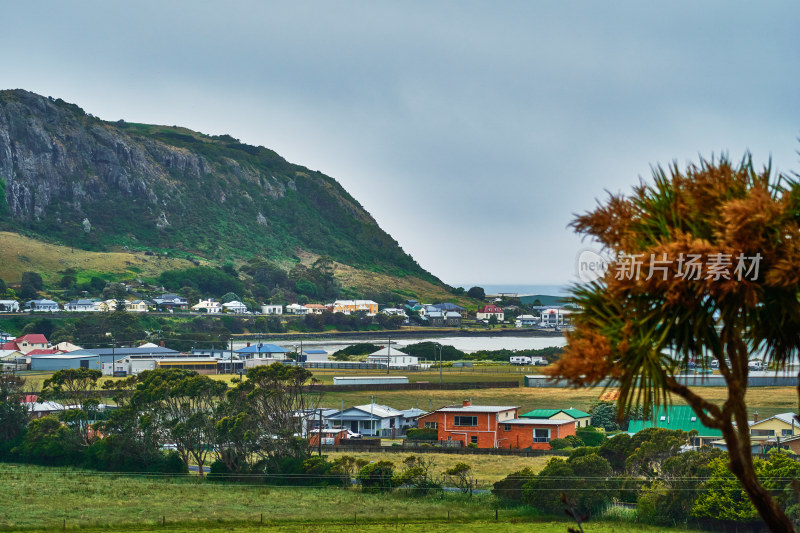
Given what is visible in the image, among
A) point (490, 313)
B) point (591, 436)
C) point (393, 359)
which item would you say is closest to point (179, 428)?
point (591, 436)

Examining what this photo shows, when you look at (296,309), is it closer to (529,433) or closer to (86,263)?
(86,263)

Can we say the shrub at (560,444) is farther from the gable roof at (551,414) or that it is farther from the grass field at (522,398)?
the grass field at (522,398)

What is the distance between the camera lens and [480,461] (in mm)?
29828

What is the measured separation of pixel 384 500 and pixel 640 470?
23.0ft

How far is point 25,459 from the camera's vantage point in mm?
31906

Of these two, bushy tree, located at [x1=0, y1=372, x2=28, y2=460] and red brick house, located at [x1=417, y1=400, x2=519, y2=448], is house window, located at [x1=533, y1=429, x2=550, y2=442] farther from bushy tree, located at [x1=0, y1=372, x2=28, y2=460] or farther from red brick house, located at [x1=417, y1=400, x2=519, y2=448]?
bushy tree, located at [x1=0, y1=372, x2=28, y2=460]

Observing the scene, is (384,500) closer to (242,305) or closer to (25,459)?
(25,459)

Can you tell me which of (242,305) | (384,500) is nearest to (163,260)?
(242,305)

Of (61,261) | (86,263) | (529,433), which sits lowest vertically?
(529,433)

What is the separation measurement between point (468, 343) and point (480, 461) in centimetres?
7189

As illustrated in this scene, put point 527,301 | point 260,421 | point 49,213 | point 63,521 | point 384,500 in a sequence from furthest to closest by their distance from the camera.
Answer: point 527,301 < point 49,213 < point 260,421 < point 384,500 < point 63,521

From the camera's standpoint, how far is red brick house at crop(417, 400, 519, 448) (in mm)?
33125

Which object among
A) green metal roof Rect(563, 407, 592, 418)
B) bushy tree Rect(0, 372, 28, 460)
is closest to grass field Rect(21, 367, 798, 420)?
green metal roof Rect(563, 407, 592, 418)

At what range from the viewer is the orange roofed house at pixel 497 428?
1284 inches
